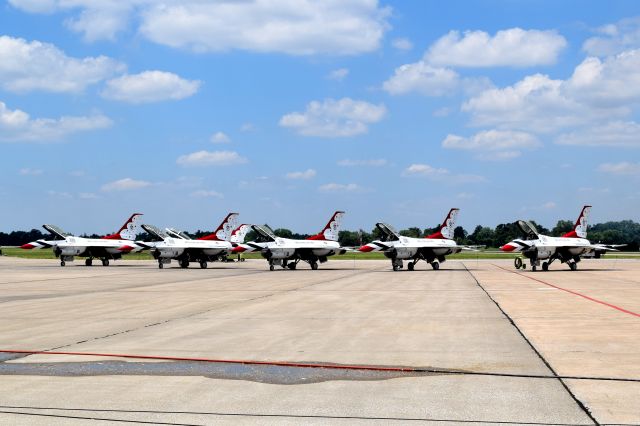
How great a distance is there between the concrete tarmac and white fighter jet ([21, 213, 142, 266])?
144 ft

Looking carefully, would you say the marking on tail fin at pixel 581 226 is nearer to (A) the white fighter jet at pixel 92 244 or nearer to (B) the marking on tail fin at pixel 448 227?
(B) the marking on tail fin at pixel 448 227

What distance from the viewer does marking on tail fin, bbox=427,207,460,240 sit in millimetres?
57731

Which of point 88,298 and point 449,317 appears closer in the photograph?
point 449,317

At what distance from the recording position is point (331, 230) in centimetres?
Answer: 6053

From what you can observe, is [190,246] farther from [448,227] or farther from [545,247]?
[545,247]

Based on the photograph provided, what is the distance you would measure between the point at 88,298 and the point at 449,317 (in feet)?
47.7

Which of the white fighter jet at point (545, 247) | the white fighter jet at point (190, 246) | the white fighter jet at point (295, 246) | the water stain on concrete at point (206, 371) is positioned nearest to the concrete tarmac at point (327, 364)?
the water stain on concrete at point (206, 371)

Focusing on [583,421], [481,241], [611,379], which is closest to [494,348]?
[611,379]

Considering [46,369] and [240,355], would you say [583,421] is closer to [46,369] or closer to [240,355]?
[240,355]

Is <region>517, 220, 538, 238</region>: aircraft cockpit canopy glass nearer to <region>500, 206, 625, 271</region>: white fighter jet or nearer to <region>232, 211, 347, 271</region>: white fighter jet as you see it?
<region>500, 206, 625, 271</region>: white fighter jet

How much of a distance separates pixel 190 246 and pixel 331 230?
12.4m

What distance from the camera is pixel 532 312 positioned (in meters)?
20.3

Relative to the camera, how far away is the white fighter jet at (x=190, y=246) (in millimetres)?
60719

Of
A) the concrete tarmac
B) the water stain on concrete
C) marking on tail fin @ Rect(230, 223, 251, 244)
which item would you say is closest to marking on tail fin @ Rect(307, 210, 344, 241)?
marking on tail fin @ Rect(230, 223, 251, 244)
